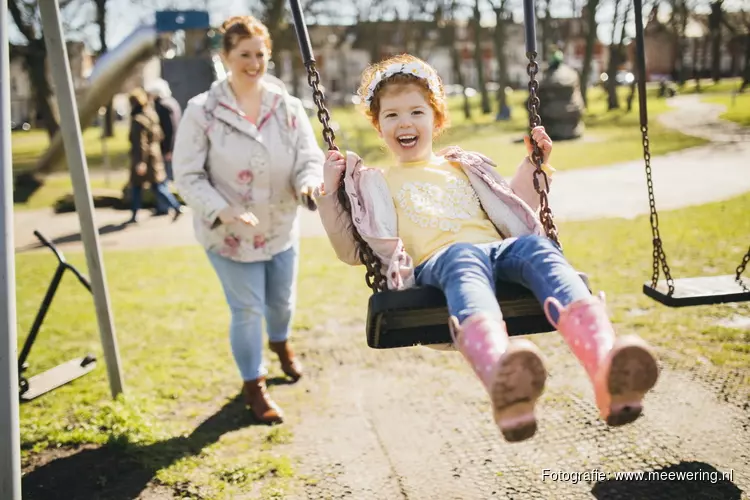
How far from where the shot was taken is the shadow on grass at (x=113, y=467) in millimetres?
3010

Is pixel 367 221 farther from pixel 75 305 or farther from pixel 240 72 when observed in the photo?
pixel 75 305

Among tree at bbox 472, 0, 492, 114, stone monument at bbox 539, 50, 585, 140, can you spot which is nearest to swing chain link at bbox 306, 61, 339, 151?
stone monument at bbox 539, 50, 585, 140

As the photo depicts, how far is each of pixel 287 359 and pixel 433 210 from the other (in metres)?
1.94

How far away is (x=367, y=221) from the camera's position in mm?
2439

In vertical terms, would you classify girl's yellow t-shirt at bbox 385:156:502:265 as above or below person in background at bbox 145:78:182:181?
below

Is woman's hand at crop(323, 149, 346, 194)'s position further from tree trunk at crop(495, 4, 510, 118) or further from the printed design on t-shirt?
tree trunk at crop(495, 4, 510, 118)

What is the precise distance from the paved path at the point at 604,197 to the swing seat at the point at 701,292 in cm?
489

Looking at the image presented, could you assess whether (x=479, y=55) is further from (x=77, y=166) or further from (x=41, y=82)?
(x=77, y=166)

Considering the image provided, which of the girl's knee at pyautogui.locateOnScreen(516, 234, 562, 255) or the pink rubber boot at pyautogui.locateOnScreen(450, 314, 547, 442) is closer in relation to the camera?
the pink rubber boot at pyautogui.locateOnScreen(450, 314, 547, 442)

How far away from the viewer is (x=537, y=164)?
2.47 m

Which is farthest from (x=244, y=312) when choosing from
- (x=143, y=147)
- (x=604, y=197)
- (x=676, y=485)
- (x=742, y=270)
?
(x=604, y=197)

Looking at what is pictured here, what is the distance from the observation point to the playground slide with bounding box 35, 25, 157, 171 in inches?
480

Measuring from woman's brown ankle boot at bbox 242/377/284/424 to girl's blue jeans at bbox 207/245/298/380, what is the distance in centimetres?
5

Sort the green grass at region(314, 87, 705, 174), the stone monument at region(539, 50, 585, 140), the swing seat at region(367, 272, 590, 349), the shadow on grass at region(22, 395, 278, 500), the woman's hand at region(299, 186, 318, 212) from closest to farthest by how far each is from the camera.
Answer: the swing seat at region(367, 272, 590, 349) → the shadow on grass at region(22, 395, 278, 500) → the woman's hand at region(299, 186, 318, 212) → the green grass at region(314, 87, 705, 174) → the stone monument at region(539, 50, 585, 140)
